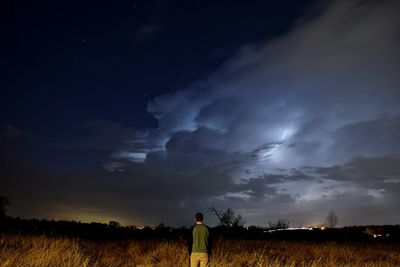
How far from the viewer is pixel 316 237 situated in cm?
3591

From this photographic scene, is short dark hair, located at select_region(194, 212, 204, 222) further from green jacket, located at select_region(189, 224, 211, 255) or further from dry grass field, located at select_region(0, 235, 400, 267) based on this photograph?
dry grass field, located at select_region(0, 235, 400, 267)

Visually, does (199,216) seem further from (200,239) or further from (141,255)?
(141,255)

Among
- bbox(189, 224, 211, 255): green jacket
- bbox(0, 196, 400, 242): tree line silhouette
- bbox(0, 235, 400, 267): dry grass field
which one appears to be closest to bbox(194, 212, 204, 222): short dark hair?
bbox(189, 224, 211, 255): green jacket

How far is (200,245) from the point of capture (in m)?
11.7

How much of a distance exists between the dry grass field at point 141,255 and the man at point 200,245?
6.77ft

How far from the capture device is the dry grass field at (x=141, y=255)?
13.4 m

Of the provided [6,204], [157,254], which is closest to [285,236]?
[157,254]

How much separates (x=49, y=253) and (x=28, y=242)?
4055mm

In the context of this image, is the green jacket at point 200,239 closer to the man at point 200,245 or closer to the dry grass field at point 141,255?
the man at point 200,245

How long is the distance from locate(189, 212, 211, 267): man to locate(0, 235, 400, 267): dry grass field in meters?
2.06

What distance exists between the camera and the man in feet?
38.5

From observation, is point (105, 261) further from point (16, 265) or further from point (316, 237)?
point (316, 237)

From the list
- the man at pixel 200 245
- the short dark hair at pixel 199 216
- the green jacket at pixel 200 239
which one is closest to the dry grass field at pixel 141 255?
the man at pixel 200 245

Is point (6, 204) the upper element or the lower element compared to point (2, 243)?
upper
